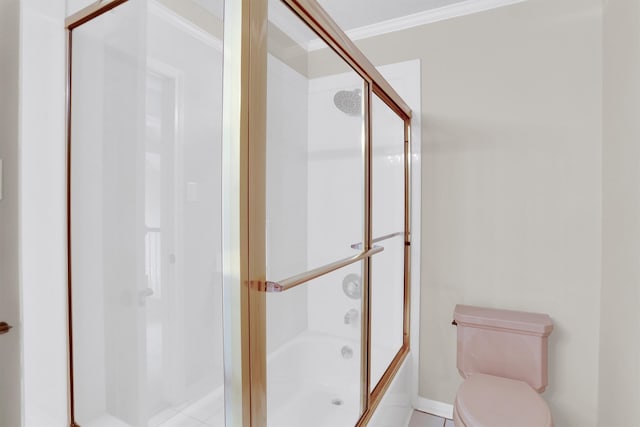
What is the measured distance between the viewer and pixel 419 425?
6.50 ft

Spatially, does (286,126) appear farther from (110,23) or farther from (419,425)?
(419,425)

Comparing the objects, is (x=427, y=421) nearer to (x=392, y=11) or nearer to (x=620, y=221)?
(x=620, y=221)

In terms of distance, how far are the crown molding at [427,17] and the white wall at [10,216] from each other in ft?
6.11

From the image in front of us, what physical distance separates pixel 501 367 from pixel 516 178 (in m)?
1.02

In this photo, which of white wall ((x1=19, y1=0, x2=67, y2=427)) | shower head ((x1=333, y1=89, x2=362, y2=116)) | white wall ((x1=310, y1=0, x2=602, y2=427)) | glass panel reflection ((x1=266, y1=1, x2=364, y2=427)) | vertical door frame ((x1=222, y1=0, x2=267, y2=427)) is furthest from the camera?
white wall ((x1=310, y1=0, x2=602, y2=427))

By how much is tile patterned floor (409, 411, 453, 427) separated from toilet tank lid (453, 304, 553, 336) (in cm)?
64

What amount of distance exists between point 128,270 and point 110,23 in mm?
797

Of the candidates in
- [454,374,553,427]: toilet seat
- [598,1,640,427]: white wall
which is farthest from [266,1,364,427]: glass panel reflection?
[598,1,640,427]: white wall

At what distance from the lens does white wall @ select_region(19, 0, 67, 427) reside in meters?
0.92

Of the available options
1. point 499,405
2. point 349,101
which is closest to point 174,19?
point 349,101

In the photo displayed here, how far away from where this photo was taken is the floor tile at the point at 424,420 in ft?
6.50

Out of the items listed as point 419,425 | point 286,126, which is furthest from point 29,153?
point 419,425

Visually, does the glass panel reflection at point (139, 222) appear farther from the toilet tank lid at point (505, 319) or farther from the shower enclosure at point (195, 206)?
the toilet tank lid at point (505, 319)

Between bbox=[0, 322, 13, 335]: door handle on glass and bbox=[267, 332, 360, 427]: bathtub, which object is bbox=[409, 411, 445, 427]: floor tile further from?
bbox=[0, 322, 13, 335]: door handle on glass
